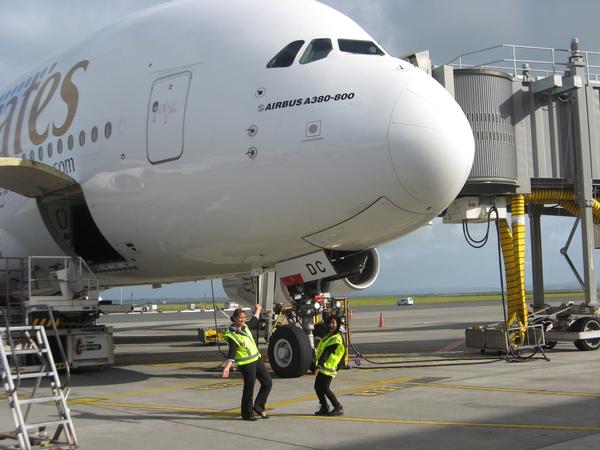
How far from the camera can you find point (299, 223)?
10539 millimetres

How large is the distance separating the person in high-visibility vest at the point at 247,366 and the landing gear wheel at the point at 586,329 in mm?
9374

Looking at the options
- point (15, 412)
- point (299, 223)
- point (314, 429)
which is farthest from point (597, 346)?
point (15, 412)

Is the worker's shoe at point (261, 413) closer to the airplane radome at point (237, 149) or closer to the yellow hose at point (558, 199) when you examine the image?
the airplane radome at point (237, 149)

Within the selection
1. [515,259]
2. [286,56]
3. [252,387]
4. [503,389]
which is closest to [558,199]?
[515,259]

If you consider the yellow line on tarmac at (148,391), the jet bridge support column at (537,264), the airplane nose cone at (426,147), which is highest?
the airplane nose cone at (426,147)

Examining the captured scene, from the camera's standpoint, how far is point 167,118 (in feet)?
37.8

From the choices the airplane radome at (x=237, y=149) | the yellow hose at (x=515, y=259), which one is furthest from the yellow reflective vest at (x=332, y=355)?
the yellow hose at (x=515, y=259)

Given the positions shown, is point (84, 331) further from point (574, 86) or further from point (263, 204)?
point (574, 86)

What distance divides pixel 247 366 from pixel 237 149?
3.32 metres

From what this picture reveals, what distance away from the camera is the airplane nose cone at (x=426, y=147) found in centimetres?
973

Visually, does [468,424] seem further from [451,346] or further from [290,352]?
[451,346]

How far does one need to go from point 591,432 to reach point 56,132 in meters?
10.5

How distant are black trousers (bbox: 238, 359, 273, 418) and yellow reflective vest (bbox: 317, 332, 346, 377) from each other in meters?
0.68

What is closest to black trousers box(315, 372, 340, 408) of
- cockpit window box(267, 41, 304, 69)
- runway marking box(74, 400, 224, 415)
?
runway marking box(74, 400, 224, 415)
